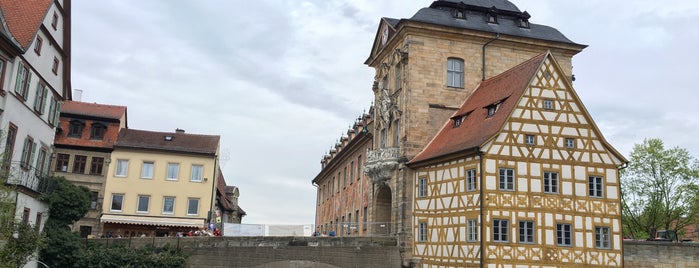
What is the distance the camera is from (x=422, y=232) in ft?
97.9

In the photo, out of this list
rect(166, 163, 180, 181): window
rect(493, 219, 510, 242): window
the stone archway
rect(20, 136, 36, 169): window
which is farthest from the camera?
rect(166, 163, 180, 181): window

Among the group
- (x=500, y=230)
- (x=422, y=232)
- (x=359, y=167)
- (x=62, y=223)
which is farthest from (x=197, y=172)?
(x=500, y=230)

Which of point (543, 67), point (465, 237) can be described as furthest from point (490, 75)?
point (465, 237)

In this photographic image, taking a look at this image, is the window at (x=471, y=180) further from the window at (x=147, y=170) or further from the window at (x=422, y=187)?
the window at (x=147, y=170)

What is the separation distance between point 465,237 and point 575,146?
615 centimetres

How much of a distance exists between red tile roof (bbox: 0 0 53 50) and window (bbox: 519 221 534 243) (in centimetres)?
1995

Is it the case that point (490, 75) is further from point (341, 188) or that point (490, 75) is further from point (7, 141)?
point (7, 141)

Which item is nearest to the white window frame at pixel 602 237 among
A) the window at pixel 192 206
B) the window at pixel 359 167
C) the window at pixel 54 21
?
the window at pixel 359 167

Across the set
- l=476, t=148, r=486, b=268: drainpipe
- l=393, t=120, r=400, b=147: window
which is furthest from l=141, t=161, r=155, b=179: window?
l=476, t=148, r=486, b=268: drainpipe

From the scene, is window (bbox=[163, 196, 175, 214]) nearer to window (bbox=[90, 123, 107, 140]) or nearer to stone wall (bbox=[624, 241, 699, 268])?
window (bbox=[90, 123, 107, 140])

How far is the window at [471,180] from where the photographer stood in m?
26.5

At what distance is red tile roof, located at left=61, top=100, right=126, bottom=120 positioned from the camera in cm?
4200

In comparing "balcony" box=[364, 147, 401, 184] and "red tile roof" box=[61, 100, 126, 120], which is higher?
"red tile roof" box=[61, 100, 126, 120]

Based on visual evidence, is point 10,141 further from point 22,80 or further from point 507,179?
point 507,179
